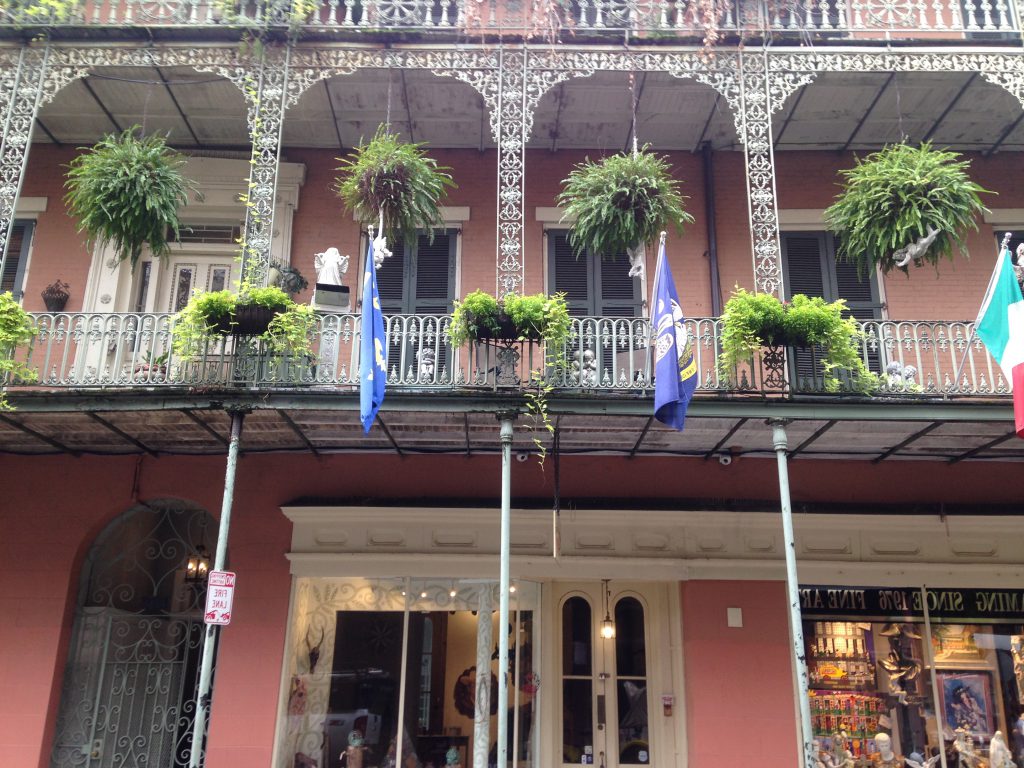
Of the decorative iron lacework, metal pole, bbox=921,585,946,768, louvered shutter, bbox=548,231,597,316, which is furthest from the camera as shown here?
louvered shutter, bbox=548,231,597,316

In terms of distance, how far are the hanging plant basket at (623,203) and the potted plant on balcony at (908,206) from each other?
209cm

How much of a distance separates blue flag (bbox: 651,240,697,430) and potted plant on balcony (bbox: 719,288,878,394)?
2.20ft

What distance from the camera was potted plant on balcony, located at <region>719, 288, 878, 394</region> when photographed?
8.54m

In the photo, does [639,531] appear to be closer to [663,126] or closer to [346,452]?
[346,452]

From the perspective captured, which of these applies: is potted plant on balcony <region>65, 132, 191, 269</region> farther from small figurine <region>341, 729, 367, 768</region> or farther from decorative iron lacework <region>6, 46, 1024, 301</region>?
small figurine <region>341, 729, 367, 768</region>

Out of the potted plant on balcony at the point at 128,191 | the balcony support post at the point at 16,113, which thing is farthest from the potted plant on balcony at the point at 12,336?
the potted plant on balcony at the point at 128,191

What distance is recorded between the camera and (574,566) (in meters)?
10.3

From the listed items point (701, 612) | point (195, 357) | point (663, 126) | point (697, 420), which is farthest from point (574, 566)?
point (663, 126)

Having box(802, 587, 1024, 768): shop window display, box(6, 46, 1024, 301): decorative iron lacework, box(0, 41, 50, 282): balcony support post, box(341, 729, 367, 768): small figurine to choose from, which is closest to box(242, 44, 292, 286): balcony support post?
box(6, 46, 1024, 301): decorative iron lacework

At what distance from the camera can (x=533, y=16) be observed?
1009cm

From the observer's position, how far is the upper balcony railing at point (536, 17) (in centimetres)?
998

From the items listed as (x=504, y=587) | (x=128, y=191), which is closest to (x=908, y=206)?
(x=504, y=587)

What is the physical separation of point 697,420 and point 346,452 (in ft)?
14.3

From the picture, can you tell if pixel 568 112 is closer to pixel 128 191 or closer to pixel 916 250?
pixel 916 250
